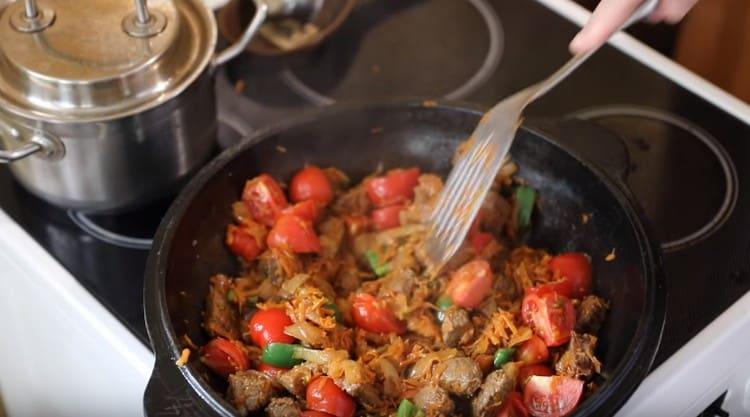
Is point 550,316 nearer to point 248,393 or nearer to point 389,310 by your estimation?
point 389,310

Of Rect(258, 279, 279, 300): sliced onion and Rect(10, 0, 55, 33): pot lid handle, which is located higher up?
Rect(10, 0, 55, 33): pot lid handle

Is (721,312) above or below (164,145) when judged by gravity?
above

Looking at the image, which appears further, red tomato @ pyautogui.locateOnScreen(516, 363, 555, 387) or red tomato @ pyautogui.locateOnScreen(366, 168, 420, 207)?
red tomato @ pyautogui.locateOnScreen(366, 168, 420, 207)

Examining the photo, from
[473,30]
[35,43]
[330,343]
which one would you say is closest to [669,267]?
[330,343]

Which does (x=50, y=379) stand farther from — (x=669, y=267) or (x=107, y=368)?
(x=669, y=267)

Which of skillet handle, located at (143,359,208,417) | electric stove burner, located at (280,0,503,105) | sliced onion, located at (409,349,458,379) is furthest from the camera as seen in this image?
electric stove burner, located at (280,0,503,105)

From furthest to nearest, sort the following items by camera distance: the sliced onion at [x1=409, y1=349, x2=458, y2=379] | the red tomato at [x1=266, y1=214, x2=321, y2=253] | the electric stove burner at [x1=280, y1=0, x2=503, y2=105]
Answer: the electric stove burner at [x1=280, y1=0, x2=503, y2=105] → the red tomato at [x1=266, y1=214, x2=321, y2=253] → the sliced onion at [x1=409, y1=349, x2=458, y2=379]

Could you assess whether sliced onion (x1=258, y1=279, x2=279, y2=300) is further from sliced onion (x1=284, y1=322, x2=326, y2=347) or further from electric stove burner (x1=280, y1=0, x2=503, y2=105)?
electric stove burner (x1=280, y1=0, x2=503, y2=105)

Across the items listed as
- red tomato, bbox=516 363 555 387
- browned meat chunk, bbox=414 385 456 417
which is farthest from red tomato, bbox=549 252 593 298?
browned meat chunk, bbox=414 385 456 417
